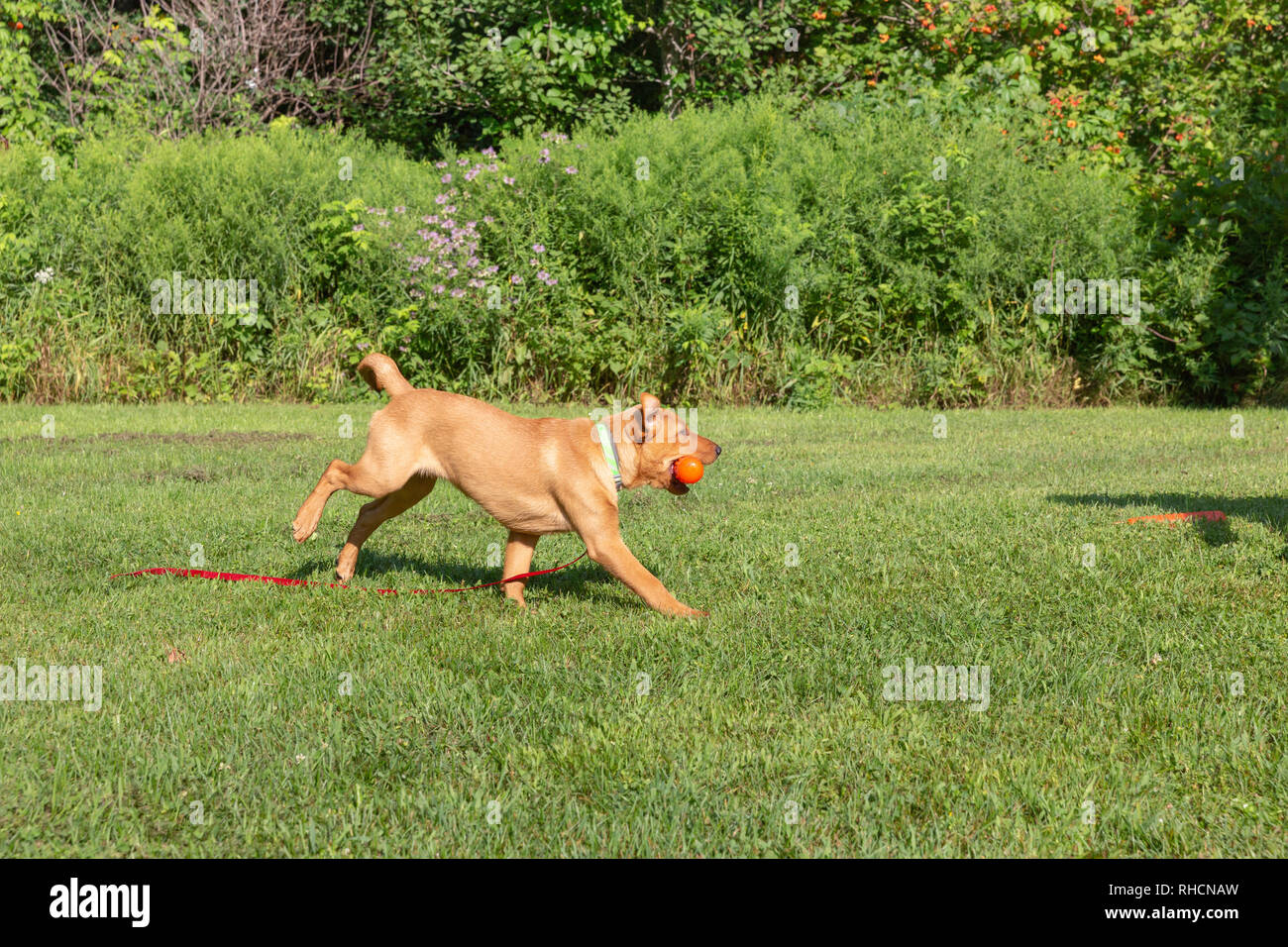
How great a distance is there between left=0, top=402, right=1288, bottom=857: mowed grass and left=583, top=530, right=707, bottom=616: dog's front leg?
0.32 ft

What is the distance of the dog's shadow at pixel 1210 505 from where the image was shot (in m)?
6.13

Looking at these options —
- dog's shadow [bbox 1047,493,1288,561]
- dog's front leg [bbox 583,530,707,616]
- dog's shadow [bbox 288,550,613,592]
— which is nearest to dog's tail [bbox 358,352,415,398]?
dog's shadow [bbox 288,550,613,592]

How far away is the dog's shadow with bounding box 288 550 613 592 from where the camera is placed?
554 centimetres

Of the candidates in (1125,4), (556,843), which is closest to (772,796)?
(556,843)

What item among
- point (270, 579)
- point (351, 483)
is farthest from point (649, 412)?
point (270, 579)

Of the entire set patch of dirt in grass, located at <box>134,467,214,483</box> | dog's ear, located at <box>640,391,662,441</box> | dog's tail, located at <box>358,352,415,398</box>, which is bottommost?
patch of dirt in grass, located at <box>134,467,214,483</box>

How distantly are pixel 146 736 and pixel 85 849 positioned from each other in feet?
2.28

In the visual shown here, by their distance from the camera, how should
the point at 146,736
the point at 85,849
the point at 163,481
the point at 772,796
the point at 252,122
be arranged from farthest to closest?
1. the point at 252,122
2. the point at 163,481
3. the point at 146,736
4. the point at 772,796
5. the point at 85,849

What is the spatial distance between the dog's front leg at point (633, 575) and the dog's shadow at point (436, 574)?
767mm

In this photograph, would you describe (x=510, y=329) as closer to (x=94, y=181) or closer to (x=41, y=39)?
(x=94, y=181)

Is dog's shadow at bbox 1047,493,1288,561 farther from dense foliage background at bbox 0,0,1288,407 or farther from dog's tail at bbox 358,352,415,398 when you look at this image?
dense foliage background at bbox 0,0,1288,407

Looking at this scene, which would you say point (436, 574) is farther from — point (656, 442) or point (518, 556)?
point (656, 442)

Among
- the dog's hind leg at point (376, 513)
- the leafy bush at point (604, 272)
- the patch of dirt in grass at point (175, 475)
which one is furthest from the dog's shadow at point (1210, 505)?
the leafy bush at point (604, 272)

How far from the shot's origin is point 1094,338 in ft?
44.7
